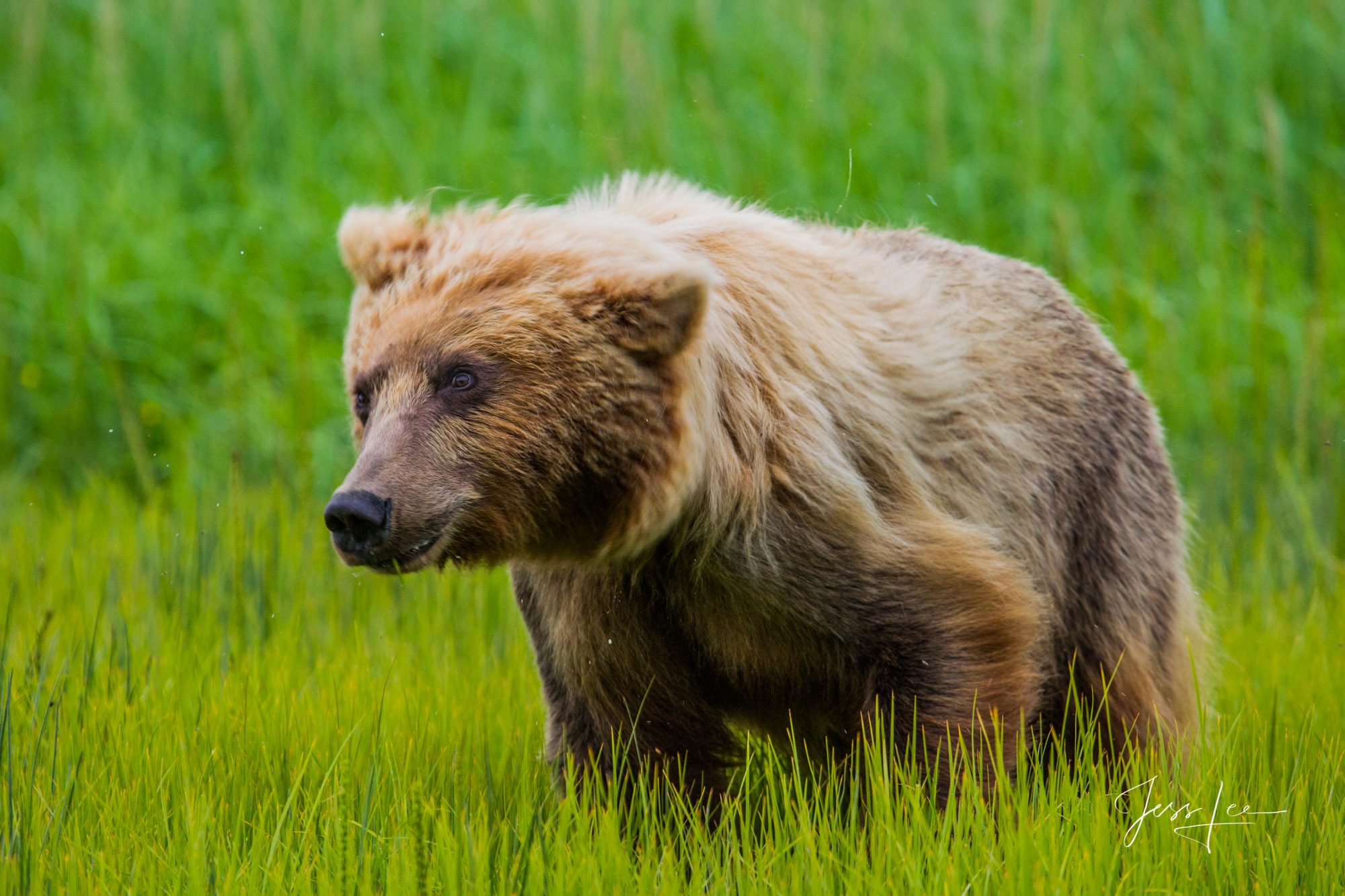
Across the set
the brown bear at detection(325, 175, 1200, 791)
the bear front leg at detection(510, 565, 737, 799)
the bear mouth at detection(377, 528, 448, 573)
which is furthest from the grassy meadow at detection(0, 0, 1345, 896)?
the bear mouth at detection(377, 528, 448, 573)

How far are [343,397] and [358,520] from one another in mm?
4635

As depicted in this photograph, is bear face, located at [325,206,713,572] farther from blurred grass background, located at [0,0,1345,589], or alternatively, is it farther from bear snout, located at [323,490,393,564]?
blurred grass background, located at [0,0,1345,589]

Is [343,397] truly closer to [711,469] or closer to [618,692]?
[618,692]

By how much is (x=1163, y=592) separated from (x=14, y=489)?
5184 millimetres

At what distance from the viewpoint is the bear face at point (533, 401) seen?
126 inches

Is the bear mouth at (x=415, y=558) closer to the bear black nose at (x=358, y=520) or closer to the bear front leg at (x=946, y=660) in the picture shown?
the bear black nose at (x=358, y=520)

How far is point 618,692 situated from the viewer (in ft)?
11.7

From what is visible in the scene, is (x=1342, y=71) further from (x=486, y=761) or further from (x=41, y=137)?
(x=41, y=137)

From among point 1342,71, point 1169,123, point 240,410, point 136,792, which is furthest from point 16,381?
point 1342,71

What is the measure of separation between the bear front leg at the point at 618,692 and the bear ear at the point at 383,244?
2.63 feet

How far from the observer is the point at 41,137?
9219mm

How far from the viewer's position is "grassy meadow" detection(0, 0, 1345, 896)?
3135 mm
